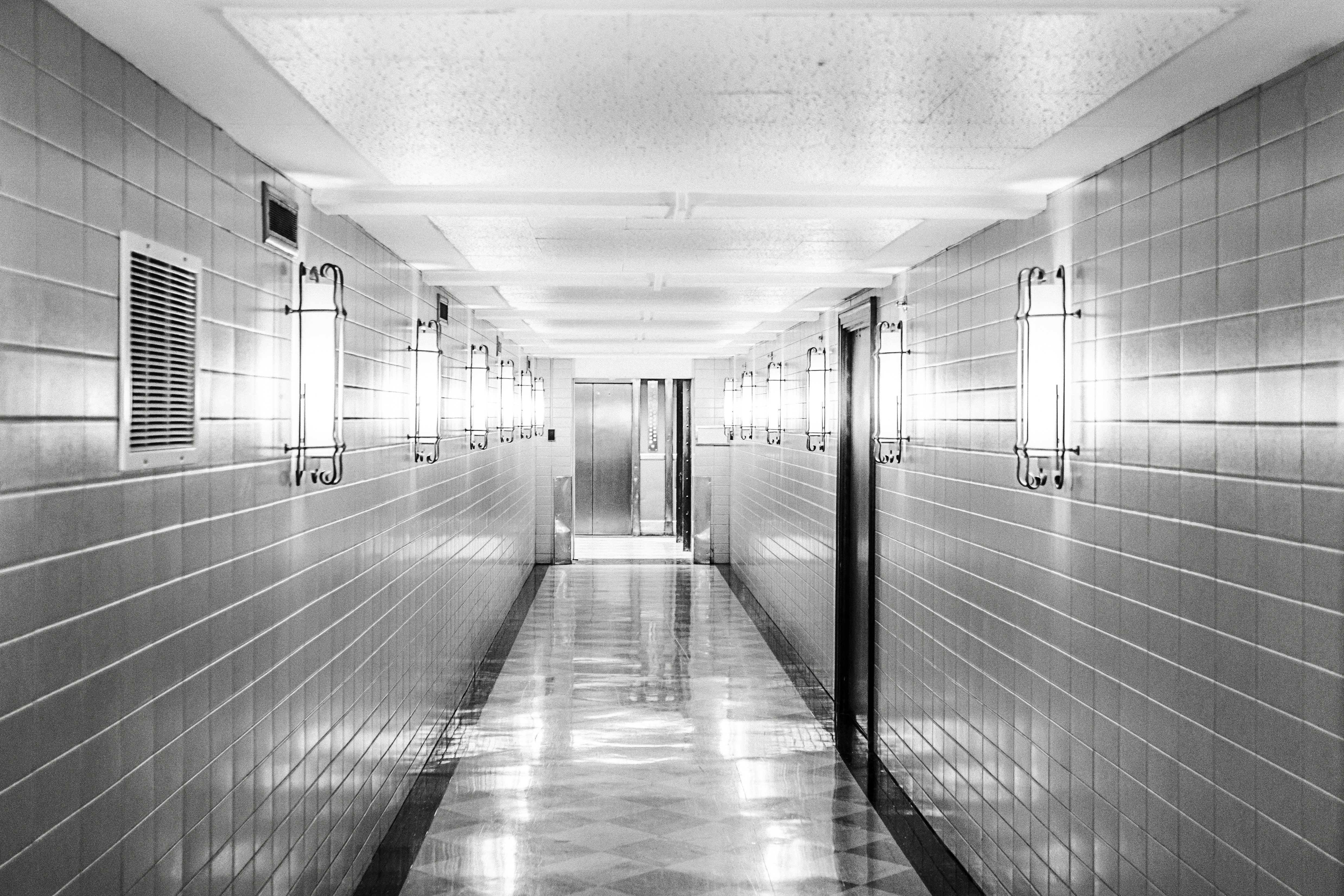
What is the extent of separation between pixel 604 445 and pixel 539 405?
257 cm

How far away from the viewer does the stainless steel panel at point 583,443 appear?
49.8ft

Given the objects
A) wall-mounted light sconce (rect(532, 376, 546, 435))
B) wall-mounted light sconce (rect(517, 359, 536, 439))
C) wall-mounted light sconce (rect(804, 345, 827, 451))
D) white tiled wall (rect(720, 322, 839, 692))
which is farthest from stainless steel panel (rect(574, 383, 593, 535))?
wall-mounted light sconce (rect(804, 345, 827, 451))

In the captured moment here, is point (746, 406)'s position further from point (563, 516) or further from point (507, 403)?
point (563, 516)

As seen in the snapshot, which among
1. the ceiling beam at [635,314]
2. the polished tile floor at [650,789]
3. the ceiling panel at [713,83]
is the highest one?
the ceiling beam at [635,314]

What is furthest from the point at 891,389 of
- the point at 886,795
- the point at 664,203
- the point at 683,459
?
the point at 683,459

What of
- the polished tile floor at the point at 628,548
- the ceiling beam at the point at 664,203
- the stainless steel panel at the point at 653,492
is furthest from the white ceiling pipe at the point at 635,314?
the stainless steel panel at the point at 653,492

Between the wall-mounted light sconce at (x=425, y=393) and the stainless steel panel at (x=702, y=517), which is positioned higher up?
the wall-mounted light sconce at (x=425, y=393)

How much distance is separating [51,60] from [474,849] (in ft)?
12.1

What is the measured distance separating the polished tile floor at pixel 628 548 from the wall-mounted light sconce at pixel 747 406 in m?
2.76

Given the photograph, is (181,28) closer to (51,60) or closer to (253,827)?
(51,60)

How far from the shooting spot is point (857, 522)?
6.70 m

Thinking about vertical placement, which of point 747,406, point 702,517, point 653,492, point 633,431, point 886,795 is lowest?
point 886,795

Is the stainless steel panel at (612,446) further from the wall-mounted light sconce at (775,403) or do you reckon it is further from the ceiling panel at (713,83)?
the ceiling panel at (713,83)

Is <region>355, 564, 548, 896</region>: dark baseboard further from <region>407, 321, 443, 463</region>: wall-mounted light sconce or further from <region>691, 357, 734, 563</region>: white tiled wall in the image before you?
<region>691, 357, 734, 563</region>: white tiled wall
